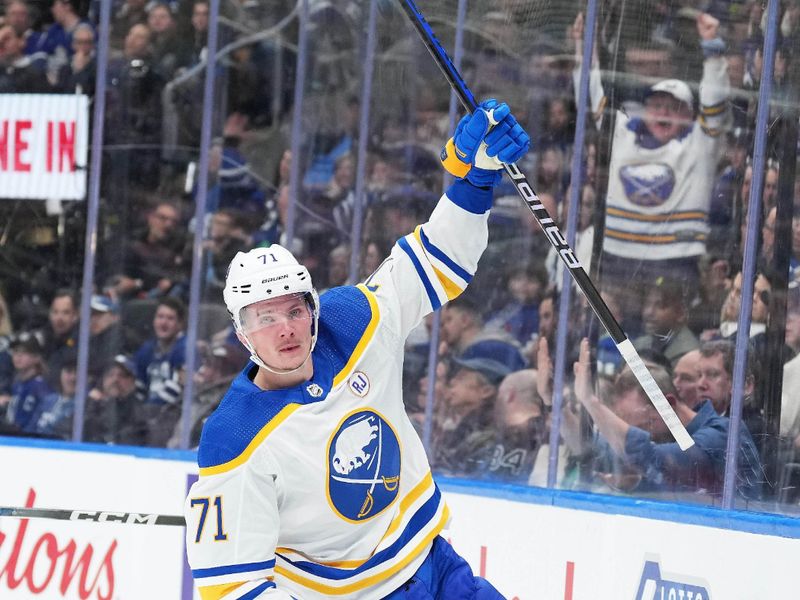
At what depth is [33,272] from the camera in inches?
205

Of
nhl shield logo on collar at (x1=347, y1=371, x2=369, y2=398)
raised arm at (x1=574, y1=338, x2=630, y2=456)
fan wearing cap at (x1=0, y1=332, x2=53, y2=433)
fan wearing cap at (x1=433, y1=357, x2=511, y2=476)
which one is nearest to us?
Answer: nhl shield logo on collar at (x1=347, y1=371, x2=369, y2=398)

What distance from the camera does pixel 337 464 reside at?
2738 millimetres

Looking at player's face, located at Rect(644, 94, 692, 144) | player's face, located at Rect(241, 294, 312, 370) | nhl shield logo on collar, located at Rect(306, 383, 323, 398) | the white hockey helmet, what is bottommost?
nhl shield logo on collar, located at Rect(306, 383, 323, 398)

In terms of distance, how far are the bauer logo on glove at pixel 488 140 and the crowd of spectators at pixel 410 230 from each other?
891mm

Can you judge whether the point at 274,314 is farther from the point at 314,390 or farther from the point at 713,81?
the point at 713,81

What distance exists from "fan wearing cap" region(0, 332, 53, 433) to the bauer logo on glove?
2.58 m

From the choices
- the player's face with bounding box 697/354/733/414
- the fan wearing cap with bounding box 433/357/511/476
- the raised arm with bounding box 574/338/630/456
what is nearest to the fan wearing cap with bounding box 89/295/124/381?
the fan wearing cap with bounding box 433/357/511/476

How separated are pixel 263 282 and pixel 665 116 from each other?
147cm

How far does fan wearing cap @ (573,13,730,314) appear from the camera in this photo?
371 centimetres

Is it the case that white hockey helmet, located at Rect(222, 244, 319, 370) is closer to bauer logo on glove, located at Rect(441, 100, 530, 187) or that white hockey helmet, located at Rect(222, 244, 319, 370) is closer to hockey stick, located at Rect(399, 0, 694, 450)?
bauer logo on glove, located at Rect(441, 100, 530, 187)

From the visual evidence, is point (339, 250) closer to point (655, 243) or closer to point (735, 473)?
point (655, 243)

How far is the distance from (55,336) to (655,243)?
2263mm

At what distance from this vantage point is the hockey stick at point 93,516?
3992 mm

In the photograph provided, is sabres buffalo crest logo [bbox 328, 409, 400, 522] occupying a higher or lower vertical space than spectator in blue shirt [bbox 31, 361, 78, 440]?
higher
